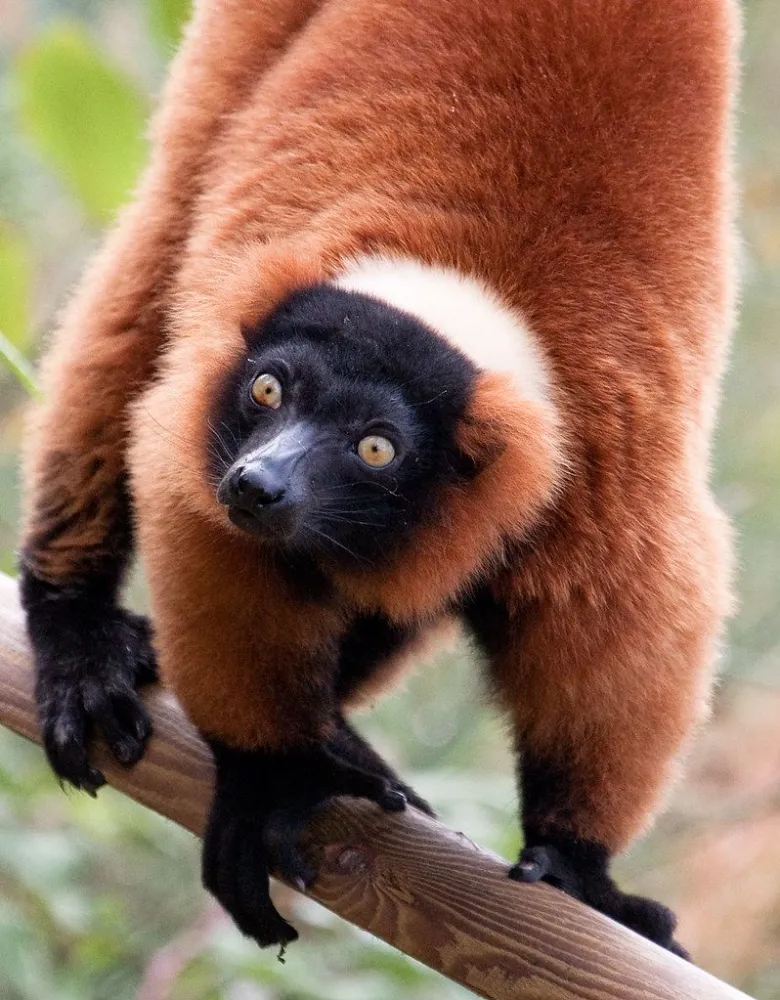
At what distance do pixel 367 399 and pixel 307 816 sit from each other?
900mm

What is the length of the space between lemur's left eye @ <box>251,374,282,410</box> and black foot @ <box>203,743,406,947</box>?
746mm

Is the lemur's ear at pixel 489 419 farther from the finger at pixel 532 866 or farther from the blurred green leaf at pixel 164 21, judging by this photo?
the blurred green leaf at pixel 164 21

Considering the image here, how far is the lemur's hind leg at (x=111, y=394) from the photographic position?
2.86 metres

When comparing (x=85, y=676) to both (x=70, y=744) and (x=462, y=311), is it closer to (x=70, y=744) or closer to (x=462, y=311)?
(x=70, y=744)

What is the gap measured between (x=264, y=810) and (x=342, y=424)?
34.1 inches

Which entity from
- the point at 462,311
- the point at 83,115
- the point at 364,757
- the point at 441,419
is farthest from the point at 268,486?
the point at 83,115

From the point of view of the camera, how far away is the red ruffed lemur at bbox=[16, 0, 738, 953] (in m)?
2.18

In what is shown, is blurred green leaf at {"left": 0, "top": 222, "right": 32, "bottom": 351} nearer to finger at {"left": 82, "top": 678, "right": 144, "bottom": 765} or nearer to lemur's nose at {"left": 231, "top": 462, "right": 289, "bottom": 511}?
finger at {"left": 82, "top": 678, "right": 144, "bottom": 765}

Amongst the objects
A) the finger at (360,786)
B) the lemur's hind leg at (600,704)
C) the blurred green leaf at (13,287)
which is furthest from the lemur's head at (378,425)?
the blurred green leaf at (13,287)

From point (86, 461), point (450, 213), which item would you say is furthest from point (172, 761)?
point (450, 213)

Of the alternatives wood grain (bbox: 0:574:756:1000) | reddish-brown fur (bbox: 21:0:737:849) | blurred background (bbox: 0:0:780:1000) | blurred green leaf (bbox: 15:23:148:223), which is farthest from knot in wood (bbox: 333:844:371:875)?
blurred green leaf (bbox: 15:23:148:223)

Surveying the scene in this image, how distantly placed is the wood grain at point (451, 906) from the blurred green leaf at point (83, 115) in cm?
166

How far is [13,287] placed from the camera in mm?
3000

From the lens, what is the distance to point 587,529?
89.7 inches
